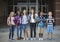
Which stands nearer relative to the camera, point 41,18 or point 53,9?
point 41,18

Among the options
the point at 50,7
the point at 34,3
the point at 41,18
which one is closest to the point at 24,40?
the point at 41,18

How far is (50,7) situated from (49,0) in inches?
45.4

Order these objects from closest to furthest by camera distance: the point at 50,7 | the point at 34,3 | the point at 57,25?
the point at 57,25
the point at 50,7
the point at 34,3

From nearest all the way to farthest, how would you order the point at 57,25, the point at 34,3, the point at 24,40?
1. the point at 24,40
2. the point at 57,25
3. the point at 34,3

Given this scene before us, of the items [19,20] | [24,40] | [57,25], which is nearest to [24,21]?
[19,20]

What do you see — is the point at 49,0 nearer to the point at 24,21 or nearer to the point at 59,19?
the point at 59,19

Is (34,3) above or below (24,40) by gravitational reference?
above

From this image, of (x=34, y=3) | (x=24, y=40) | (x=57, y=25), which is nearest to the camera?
(x=24, y=40)

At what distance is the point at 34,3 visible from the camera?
1258 inches

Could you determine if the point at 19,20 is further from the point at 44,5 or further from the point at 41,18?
the point at 44,5

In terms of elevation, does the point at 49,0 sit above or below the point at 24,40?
above

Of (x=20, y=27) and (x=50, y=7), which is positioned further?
(x=50, y=7)

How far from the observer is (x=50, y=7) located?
2950 cm

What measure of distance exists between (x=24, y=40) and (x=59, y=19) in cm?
1477
